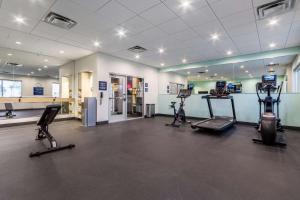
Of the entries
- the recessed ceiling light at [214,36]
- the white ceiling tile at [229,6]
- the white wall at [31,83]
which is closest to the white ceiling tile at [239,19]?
the white ceiling tile at [229,6]

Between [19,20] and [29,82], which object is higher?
[19,20]

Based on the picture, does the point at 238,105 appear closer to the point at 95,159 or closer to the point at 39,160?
the point at 95,159

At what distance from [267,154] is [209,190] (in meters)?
2.07

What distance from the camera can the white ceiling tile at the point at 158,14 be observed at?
3381 millimetres

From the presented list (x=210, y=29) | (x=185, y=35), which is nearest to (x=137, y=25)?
(x=185, y=35)

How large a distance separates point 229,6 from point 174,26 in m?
1.42

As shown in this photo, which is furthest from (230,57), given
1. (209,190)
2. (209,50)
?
(209,190)

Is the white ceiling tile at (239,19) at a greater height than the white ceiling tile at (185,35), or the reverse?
the white ceiling tile at (185,35)

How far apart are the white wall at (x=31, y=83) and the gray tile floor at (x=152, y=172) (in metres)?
10.8

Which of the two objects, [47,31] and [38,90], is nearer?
[47,31]

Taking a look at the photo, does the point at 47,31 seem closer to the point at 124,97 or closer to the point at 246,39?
the point at 124,97

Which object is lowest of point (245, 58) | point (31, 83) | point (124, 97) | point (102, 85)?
point (124, 97)

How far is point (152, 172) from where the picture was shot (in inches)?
92.7

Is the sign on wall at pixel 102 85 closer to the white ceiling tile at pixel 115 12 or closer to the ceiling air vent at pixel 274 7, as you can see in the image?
the white ceiling tile at pixel 115 12
